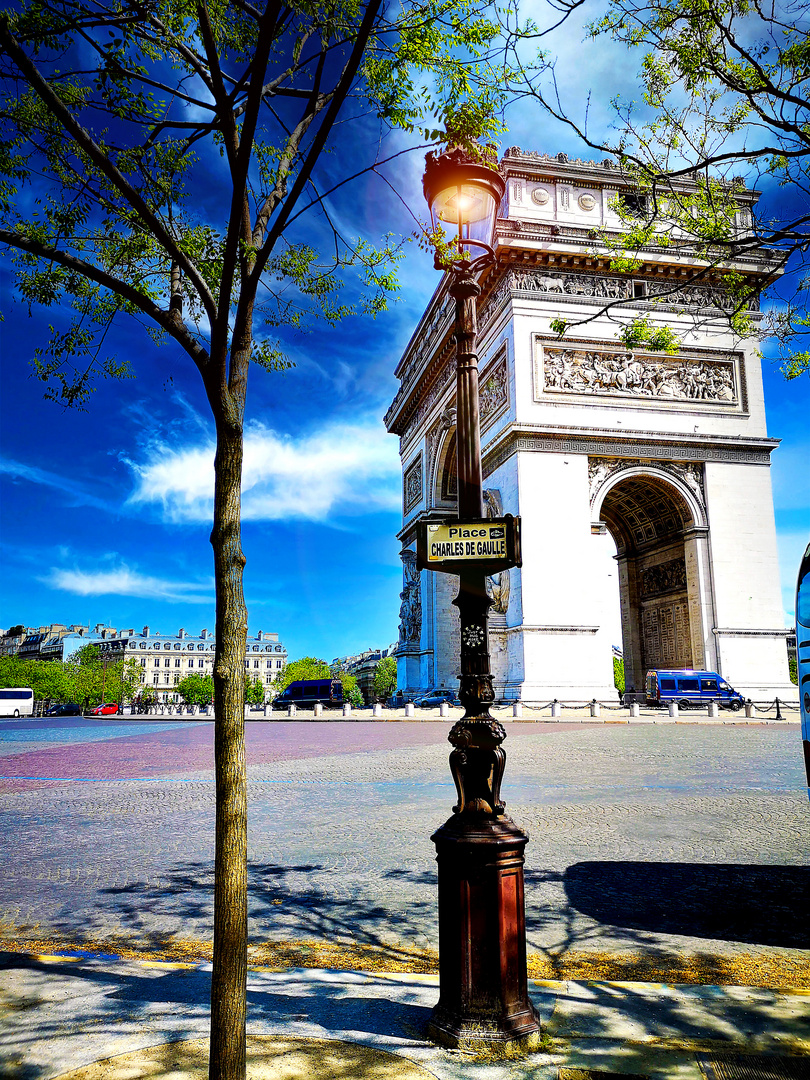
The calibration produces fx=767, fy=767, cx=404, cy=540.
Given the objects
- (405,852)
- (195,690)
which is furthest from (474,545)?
(195,690)

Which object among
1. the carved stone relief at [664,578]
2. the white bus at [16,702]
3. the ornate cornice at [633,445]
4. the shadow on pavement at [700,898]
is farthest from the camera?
the white bus at [16,702]

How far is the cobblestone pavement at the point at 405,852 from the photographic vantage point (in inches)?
186

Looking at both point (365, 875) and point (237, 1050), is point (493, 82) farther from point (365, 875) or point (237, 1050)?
point (365, 875)

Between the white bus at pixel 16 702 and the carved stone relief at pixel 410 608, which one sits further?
the white bus at pixel 16 702

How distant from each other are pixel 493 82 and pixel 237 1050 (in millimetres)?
5152

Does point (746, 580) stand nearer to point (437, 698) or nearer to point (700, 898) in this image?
point (437, 698)

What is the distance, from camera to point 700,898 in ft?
16.9

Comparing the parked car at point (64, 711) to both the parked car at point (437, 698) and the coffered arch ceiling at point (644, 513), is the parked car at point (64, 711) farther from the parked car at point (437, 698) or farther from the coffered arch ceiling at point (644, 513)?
the coffered arch ceiling at point (644, 513)

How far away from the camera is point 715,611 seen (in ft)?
92.7

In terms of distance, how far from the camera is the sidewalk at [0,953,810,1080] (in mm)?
2787

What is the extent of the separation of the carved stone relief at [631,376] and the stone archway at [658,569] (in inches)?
125

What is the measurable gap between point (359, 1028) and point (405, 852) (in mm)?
3349

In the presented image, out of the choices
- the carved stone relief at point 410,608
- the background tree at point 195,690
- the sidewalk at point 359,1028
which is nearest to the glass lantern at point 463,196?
the sidewalk at point 359,1028

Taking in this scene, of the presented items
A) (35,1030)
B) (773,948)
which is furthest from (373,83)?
(773,948)
